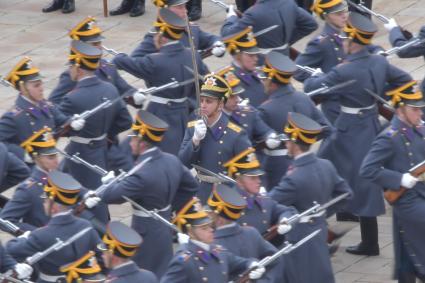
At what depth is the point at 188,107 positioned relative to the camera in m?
17.2

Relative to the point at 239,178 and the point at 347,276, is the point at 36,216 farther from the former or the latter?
the point at 347,276

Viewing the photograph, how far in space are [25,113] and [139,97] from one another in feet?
4.84

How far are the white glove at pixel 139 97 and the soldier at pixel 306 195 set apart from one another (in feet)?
9.57

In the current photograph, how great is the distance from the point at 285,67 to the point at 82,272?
4100mm

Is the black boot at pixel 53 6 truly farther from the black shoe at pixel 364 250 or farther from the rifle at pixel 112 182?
the rifle at pixel 112 182

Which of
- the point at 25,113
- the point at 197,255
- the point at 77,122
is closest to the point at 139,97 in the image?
the point at 77,122

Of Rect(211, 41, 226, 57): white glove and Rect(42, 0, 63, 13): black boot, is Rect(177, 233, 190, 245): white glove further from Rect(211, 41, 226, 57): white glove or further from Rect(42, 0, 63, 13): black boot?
Rect(42, 0, 63, 13): black boot

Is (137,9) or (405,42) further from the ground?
(405,42)

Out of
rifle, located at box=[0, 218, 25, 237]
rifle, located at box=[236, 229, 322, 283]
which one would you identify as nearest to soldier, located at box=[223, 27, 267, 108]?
rifle, located at box=[236, 229, 322, 283]

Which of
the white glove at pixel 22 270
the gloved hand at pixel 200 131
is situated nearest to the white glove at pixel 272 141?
the gloved hand at pixel 200 131

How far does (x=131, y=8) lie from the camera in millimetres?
23484

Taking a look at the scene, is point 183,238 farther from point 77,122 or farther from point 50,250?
point 77,122

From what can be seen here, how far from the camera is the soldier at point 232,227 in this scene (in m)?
12.7

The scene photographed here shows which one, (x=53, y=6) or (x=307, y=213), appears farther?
(x=53, y=6)
